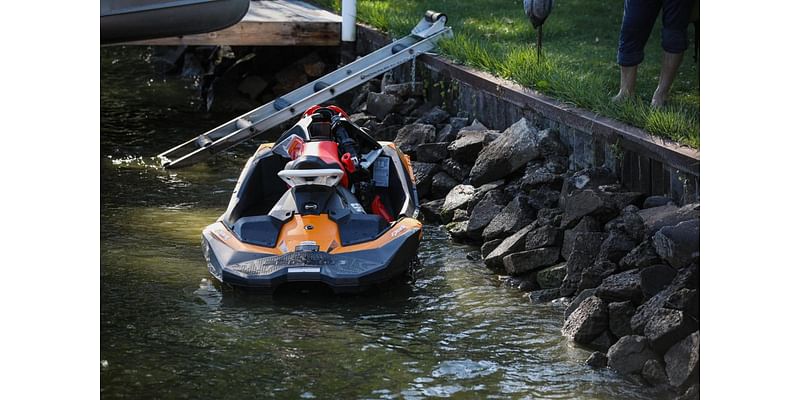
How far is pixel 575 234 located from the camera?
24.2ft

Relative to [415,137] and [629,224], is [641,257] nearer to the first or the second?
[629,224]

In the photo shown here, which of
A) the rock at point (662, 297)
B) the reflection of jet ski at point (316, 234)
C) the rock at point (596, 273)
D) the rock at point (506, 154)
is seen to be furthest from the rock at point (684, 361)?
the rock at point (506, 154)

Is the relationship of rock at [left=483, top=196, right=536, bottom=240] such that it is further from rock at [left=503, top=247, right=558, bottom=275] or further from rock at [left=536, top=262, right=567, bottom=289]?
rock at [left=536, top=262, right=567, bottom=289]

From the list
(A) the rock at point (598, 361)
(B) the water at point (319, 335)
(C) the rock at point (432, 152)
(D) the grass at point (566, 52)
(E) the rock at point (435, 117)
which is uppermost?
(D) the grass at point (566, 52)

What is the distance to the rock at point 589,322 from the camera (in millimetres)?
6352

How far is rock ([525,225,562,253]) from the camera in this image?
760 centimetres

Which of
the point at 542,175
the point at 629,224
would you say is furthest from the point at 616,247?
the point at 542,175

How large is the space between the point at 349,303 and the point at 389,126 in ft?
13.8

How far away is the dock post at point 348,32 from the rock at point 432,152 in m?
3.38

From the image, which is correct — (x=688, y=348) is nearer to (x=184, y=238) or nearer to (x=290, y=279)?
(x=290, y=279)

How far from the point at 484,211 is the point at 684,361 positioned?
3.03 metres

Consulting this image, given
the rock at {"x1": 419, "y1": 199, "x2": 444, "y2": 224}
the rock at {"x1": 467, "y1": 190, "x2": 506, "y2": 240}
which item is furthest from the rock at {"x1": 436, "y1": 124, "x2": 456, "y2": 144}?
the rock at {"x1": 467, "y1": 190, "x2": 506, "y2": 240}

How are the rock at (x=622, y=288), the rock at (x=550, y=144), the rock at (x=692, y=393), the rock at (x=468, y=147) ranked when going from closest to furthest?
the rock at (x=692, y=393) < the rock at (x=622, y=288) < the rock at (x=550, y=144) < the rock at (x=468, y=147)

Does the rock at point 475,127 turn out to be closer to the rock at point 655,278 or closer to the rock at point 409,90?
the rock at point 409,90
